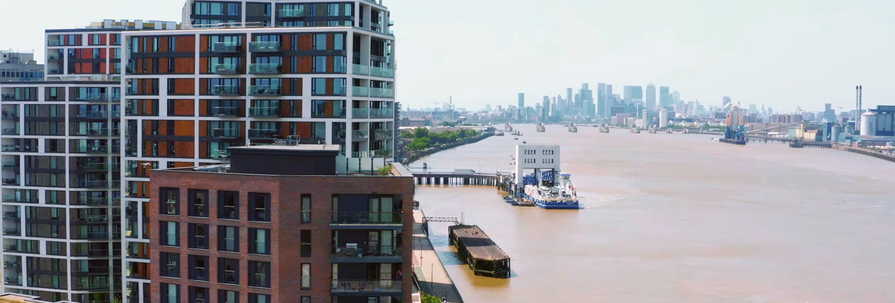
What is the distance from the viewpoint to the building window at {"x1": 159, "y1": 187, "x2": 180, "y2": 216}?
19.9 m

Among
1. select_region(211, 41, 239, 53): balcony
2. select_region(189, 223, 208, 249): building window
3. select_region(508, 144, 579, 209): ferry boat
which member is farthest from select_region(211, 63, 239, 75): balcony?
select_region(508, 144, 579, 209): ferry boat

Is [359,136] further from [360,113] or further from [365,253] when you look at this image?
[365,253]

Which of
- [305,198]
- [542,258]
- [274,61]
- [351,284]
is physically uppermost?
[274,61]

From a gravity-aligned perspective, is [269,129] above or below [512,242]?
above

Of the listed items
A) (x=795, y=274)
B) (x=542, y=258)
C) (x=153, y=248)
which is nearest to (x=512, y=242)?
(x=542, y=258)

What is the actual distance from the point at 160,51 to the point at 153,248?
12.4 metres

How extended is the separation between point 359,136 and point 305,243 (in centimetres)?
1212

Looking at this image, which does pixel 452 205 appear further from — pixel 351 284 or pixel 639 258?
pixel 351 284

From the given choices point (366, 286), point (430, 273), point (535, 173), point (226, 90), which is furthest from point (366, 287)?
point (535, 173)

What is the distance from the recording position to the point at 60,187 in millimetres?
33094

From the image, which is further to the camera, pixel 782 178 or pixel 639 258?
pixel 782 178

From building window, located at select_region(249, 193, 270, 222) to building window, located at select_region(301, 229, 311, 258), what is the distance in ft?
2.59

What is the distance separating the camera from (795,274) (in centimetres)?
4409

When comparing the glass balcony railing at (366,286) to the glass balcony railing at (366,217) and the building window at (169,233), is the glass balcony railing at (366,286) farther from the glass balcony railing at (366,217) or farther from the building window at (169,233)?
the building window at (169,233)
